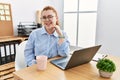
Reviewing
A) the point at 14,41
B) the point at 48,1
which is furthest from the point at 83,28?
the point at 14,41

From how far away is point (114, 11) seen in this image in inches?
103

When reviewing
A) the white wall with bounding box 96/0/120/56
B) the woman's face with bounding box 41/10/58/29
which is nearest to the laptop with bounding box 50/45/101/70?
the woman's face with bounding box 41/10/58/29

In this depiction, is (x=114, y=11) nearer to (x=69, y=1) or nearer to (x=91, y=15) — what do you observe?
(x=91, y=15)

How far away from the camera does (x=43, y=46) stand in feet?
4.43

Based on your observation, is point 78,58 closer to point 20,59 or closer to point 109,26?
point 20,59

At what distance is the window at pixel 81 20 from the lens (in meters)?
2.96

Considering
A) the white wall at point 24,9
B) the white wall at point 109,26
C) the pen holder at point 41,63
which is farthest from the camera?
the white wall at point 24,9

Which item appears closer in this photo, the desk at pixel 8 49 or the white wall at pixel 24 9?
the desk at pixel 8 49

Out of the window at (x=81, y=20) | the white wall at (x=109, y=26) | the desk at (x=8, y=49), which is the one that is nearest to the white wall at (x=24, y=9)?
the desk at (x=8, y=49)

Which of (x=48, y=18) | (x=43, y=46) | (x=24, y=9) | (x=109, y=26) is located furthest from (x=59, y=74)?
(x=24, y=9)

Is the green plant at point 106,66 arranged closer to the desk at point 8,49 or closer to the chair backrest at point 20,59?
the chair backrest at point 20,59

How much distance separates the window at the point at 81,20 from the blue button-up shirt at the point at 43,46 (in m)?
1.75

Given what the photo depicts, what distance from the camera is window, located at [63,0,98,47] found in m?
2.96

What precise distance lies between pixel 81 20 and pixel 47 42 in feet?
6.44
